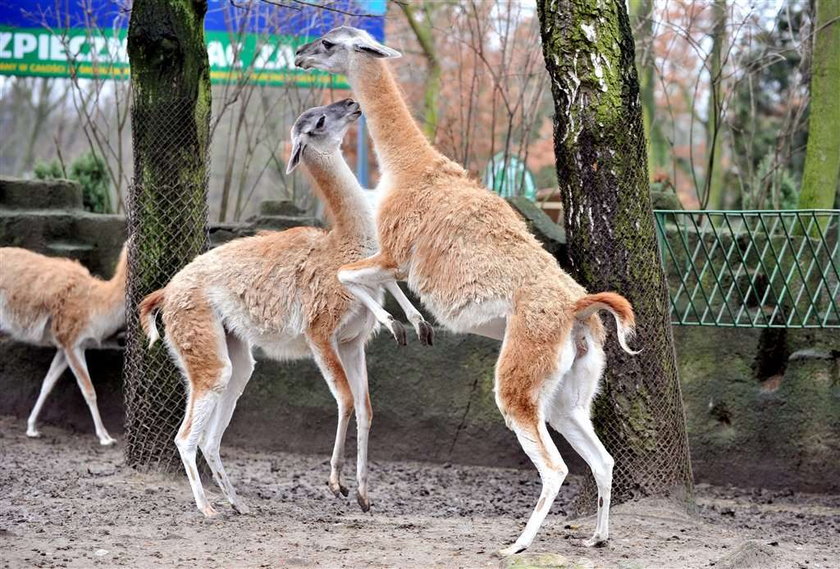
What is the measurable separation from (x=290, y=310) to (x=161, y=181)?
4.81 feet

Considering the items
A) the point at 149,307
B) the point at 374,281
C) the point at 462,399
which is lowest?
the point at 462,399

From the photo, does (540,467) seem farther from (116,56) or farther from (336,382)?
(116,56)

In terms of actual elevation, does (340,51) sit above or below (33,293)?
above

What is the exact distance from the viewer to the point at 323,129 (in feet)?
22.8

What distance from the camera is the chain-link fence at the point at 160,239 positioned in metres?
7.50

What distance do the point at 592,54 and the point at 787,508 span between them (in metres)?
3.52

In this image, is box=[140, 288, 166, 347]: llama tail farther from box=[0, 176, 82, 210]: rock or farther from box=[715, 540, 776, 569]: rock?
box=[0, 176, 82, 210]: rock

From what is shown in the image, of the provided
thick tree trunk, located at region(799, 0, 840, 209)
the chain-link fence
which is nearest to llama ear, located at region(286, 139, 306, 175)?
the chain-link fence

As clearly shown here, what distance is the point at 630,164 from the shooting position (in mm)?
6555

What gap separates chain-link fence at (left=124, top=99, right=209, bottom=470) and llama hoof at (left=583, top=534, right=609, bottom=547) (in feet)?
10.0

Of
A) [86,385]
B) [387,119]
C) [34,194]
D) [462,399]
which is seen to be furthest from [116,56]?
[387,119]

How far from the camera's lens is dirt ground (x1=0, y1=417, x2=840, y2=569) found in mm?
5383

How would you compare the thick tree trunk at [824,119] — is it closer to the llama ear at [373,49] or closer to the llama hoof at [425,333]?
the llama ear at [373,49]

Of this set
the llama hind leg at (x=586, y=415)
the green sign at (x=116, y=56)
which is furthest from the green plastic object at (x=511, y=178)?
the llama hind leg at (x=586, y=415)
